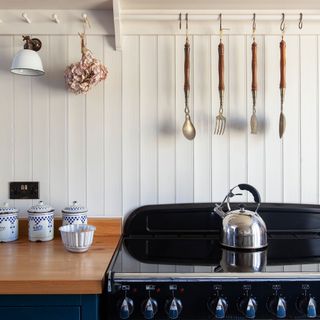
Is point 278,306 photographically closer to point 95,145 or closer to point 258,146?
point 258,146

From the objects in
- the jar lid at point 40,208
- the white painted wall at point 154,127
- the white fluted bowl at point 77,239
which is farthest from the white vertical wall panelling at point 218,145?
the jar lid at point 40,208

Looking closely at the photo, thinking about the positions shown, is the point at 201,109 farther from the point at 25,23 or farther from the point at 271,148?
the point at 25,23

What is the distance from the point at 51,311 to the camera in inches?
38.6

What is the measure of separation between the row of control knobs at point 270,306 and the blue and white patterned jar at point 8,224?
0.85 meters

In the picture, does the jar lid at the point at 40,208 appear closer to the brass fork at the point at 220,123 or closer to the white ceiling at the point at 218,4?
the brass fork at the point at 220,123

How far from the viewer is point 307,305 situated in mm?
961

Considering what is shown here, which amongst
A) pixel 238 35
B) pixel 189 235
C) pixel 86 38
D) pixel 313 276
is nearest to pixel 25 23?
pixel 86 38

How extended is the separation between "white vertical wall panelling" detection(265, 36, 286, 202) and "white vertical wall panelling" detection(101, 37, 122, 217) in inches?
25.6

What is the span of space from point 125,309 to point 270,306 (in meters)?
0.41

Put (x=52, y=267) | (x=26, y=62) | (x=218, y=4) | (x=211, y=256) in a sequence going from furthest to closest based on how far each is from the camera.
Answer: (x=218, y=4) < (x=26, y=62) < (x=211, y=256) < (x=52, y=267)

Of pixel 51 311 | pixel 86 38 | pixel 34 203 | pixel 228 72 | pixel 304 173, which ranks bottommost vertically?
pixel 51 311

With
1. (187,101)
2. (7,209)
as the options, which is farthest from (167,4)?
(7,209)

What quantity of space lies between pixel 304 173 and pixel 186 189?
1.73 ft

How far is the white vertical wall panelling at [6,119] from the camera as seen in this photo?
4.99ft
